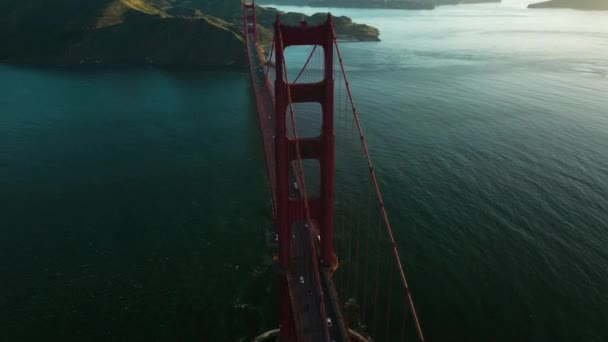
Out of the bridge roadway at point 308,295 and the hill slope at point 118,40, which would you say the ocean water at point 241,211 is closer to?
the bridge roadway at point 308,295

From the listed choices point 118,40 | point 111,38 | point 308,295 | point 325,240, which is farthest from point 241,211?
point 111,38

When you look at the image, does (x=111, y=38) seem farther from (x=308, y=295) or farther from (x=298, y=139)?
(x=308, y=295)

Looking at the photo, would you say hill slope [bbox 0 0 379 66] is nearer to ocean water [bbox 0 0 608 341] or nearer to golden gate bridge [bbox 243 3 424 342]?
ocean water [bbox 0 0 608 341]

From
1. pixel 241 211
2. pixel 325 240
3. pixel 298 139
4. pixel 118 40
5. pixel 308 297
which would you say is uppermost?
pixel 118 40

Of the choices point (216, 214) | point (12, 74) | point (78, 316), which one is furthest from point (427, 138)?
point (12, 74)

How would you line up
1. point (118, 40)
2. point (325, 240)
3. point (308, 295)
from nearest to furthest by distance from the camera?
point (308, 295) → point (325, 240) → point (118, 40)

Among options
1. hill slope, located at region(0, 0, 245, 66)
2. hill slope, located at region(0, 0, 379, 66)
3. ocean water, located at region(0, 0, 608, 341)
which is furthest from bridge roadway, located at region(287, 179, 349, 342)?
hill slope, located at region(0, 0, 245, 66)
